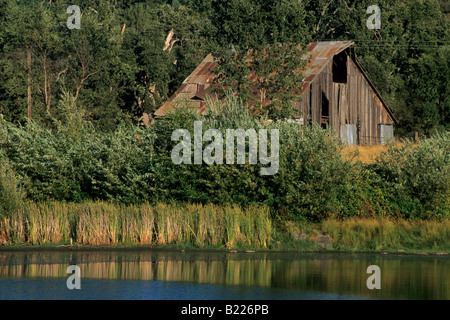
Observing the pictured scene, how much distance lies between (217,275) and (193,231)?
15.1 ft

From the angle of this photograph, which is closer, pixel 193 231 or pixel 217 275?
pixel 217 275

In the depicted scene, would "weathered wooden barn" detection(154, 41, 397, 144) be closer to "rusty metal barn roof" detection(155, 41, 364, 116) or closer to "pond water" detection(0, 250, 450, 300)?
"rusty metal barn roof" detection(155, 41, 364, 116)

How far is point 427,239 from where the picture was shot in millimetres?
22453

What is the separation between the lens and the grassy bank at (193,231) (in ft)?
73.0

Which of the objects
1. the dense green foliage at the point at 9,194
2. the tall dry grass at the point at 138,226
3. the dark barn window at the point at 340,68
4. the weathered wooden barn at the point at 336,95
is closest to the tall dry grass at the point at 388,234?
the tall dry grass at the point at 138,226

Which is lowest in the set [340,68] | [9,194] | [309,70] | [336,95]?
[9,194]

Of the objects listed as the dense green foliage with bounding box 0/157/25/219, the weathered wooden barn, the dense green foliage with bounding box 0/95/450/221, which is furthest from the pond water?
the weathered wooden barn

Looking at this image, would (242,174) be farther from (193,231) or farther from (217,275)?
(217,275)

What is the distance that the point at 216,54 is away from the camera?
32625 mm

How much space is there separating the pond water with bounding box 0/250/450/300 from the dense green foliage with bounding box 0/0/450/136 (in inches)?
470

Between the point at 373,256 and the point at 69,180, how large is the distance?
38.0ft

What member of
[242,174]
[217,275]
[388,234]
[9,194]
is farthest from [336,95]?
[217,275]

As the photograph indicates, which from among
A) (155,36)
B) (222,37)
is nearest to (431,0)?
(155,36)

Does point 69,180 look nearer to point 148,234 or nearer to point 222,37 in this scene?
point 148,234
